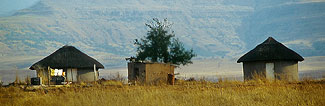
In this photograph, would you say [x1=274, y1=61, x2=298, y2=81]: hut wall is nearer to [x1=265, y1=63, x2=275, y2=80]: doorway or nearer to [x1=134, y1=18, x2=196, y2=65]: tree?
[x1=265, y1=63, x2=275, y2=80]: doorway

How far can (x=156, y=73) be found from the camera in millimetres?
29406

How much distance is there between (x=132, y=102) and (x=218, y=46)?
563 ft

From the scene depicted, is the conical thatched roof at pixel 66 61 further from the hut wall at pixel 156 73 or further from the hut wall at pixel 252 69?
the hut wall at pixel 252 69

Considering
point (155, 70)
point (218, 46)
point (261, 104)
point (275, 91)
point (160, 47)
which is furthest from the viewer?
point (218, 46)

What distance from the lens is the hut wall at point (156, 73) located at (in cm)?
2902

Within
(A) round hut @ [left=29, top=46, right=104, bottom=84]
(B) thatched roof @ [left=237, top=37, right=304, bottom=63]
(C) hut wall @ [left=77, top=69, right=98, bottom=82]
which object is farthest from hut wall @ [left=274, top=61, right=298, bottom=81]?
(C) hut wall @ [left=77, top=69, right=98, bottom=82]

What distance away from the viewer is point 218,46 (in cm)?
18500

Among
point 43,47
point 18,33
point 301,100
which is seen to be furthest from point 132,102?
point 18,33

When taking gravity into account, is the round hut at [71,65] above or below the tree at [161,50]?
below

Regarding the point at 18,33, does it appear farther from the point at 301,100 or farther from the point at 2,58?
the point at 301,100

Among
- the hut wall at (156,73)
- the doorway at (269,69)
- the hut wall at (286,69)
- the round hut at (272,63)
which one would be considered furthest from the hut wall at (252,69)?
the hut wall at (156,73)

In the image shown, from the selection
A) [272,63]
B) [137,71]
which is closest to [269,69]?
[272,63]

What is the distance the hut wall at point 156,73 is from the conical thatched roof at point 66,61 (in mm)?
9203

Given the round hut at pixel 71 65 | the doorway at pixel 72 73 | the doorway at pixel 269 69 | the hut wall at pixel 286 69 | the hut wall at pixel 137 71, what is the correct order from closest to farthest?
the hut wall at pixel 137 71
the doorway at pixel 269 69
the hut wall at pixel 286 69
the round hut at pixel 71 65
the doorway at pixel 72 73
